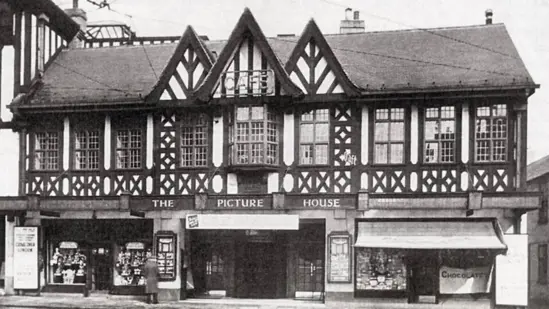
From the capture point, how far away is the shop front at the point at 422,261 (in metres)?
19.1

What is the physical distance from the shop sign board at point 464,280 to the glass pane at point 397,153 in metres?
3.28

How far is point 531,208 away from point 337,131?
5.72 metres

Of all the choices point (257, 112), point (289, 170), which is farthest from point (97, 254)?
point (257, 112)

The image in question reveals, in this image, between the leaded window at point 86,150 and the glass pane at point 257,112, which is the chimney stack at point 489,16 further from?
the leaded window at point 86,150

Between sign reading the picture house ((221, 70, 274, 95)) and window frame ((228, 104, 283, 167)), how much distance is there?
0.45 m

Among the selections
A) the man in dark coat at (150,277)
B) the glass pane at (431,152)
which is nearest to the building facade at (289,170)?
the glass pane at (431,152)

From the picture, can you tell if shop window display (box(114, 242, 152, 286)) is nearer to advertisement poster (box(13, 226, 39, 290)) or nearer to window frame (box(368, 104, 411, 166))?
advertisement poster (box(13, 226, 39, 290))

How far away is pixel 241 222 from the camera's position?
65.0 ft

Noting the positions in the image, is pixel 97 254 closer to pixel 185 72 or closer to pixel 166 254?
pixel 166 254

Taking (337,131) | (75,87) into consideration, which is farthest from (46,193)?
(337,131)

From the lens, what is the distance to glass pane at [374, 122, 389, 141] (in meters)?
20.1

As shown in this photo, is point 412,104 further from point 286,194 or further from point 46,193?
point 46,193

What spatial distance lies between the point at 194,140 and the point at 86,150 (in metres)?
3.59

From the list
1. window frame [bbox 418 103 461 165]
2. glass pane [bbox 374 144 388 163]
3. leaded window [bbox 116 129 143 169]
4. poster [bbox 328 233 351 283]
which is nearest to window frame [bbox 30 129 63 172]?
leaded window [bbox 116 129 143 169]
